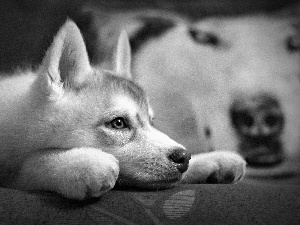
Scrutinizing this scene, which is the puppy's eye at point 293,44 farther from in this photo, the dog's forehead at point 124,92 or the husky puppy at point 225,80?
the dog's forehead at point 124,92

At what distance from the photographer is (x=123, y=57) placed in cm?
142

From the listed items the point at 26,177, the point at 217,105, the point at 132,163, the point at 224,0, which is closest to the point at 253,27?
the point at 224,0

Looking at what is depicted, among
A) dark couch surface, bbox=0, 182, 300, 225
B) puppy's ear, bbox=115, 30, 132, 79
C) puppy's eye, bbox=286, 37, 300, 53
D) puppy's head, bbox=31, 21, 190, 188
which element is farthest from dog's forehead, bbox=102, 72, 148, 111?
puppy's eye, bbox=286, 37, 300, 53

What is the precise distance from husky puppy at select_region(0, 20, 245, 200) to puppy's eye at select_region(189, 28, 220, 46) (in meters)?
0.60

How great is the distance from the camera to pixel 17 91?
1.13 m

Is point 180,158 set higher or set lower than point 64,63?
lower

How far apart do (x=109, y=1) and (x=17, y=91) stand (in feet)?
2.12

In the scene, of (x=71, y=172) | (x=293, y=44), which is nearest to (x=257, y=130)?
(x=293, y=44)

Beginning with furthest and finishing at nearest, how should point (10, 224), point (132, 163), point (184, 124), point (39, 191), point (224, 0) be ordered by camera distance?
point (224, 0), point (184, 124), point (132, 163), point (39, 191), point (10, 224)

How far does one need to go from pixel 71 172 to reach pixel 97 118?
244mm

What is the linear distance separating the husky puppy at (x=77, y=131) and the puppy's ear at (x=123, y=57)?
22cm

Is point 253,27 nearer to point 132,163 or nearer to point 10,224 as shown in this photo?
point 132,163

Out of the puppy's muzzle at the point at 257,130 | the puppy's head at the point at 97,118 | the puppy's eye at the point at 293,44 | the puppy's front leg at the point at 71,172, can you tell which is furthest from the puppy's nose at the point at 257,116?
the puppy's front leg at the point at 71,172

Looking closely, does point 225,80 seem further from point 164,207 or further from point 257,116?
point 164,207
